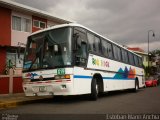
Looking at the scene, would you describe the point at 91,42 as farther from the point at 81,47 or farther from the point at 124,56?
the point at 124,56

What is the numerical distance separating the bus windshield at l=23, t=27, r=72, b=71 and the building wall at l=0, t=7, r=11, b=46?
404 inches

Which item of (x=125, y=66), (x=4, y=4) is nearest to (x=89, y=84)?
(x=125, y=66)

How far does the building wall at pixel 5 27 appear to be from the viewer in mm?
22109

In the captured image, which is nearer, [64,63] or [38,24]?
[64,63]

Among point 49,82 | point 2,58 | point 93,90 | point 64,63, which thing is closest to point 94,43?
point 93,90

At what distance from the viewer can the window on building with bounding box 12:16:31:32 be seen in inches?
932

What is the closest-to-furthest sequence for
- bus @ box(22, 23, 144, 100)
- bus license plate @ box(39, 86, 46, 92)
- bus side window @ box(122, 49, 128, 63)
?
1. bus @ box(22, 23, 144, 100)
2. bus license plate @ box(39, 86, 46, 92)
3. bus side window @ box(122, 49, 128, 63)

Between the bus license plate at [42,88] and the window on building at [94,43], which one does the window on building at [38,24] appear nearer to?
the window on building at [94,43]

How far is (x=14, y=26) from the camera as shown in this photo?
2366 cm

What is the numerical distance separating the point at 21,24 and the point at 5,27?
216 cm

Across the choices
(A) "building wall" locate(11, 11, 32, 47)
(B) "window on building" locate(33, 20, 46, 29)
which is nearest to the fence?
(A) "building wall" locate(11, 11, 32, 47)

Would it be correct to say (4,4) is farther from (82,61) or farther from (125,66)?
(82,61)

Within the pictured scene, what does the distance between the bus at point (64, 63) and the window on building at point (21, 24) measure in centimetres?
1141

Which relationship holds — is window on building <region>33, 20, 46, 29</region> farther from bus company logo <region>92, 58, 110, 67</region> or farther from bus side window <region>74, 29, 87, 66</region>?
bus side window <region>74, 29, 87, 66</region>
